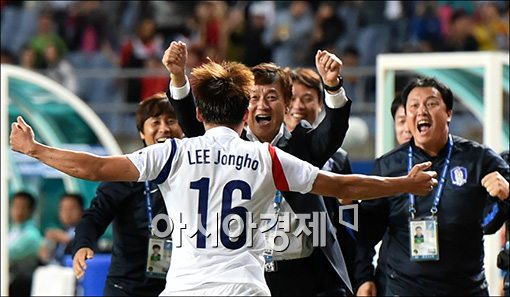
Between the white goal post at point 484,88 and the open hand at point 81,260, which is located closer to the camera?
the open hand at point 81,260

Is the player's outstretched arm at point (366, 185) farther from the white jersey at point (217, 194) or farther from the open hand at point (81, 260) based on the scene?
the open hand at point (81, 260)

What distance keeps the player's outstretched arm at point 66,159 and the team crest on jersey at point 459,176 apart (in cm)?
270

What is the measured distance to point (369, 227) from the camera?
807cm

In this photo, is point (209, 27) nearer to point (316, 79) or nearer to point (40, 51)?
point (40, 51)

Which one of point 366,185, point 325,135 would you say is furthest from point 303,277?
point 366,185

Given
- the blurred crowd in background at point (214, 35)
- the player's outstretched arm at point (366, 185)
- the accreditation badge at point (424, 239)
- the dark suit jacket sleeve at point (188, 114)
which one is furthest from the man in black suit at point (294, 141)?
the blurred crowd in background at point (214, 35)

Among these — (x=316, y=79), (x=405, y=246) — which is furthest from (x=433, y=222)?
(x=316, y=79)

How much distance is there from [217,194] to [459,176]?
2.42m

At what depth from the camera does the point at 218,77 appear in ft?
20.0

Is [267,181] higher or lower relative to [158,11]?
lower

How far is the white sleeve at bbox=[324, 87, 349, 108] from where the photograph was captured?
671 cm

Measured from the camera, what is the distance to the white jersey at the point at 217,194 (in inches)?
231

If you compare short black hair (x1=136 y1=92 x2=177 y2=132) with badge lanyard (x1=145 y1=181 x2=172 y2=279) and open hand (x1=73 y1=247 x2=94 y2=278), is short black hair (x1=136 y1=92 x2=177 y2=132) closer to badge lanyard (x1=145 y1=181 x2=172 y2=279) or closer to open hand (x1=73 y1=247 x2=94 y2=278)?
badge lanyard (x1=145 y1=181 x2=172 y2=279)

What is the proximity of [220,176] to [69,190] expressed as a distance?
8.07 metres
